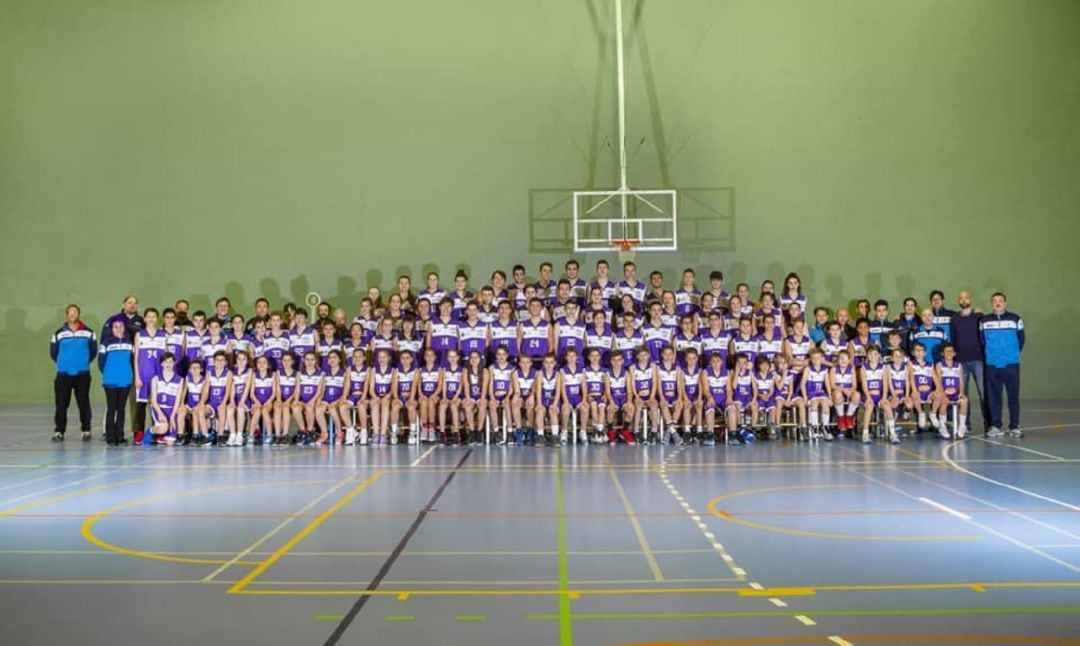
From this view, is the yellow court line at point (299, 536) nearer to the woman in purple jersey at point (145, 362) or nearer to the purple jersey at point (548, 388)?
the purple jersey at point (548, 388)

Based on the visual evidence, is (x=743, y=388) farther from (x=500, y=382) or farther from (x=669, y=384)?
(x=500, y=382)

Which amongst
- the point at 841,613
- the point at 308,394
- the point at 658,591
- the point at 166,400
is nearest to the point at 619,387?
the point at 308,394

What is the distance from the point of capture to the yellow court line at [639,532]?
22.8 ft

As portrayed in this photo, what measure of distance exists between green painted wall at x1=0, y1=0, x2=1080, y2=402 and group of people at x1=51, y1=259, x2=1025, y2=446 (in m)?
4.61

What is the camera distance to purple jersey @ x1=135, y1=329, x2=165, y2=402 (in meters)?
15.9

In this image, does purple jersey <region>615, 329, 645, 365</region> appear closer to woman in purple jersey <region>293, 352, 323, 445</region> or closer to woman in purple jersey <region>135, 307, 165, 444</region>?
woman in purple jersey <region>293, 352, 323, 445</region>

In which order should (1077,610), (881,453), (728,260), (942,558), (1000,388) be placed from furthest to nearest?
(728,260), (1000,388), (881,453), (942,558), (1077,610)

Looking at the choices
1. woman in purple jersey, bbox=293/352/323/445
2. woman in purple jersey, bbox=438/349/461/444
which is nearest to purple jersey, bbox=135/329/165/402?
woman in purple jersey, bbox=293/352/323/445

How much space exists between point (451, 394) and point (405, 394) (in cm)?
71

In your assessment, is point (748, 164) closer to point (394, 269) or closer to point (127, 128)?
point (394, 269)

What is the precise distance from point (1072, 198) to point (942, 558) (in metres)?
16.7

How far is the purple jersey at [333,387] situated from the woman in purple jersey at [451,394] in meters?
1.56

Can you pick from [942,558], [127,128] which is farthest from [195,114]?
[942,558]

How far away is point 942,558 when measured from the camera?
7.25 metres
